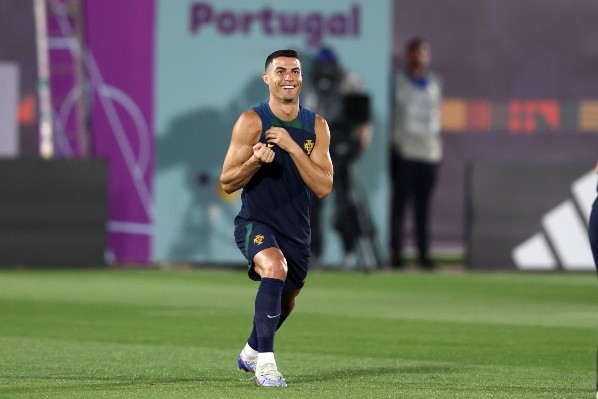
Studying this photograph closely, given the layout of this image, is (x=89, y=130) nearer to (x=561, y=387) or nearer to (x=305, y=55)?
(x=305, y=55)

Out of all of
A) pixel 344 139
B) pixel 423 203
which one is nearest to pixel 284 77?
pixel 344 139

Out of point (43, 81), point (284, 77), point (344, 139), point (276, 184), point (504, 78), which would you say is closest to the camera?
point (284, 77)

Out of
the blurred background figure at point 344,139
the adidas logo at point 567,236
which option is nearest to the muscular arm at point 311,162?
the blurred background figure at point 344,139

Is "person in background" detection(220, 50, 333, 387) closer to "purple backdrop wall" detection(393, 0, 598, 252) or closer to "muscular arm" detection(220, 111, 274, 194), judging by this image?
"muscular arm" detection(220, 111, 274, 194)

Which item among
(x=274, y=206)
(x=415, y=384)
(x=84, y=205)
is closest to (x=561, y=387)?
(x=415, y=384)

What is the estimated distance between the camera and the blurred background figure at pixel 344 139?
20391mm

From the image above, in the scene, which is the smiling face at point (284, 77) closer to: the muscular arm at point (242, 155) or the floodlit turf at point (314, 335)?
the muscular arm at point (242, 155)

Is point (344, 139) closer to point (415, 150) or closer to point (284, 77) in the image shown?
point (415, 150)

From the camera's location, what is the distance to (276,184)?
9477mm

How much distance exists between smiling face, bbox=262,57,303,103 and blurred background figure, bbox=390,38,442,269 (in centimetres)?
1176

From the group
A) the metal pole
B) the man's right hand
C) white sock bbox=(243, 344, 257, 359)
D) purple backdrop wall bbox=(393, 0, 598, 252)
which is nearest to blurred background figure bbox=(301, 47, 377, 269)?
purple backdrop wall bbox=(393, 0, 598, 252)

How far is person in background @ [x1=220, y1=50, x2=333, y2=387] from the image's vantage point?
361 inches

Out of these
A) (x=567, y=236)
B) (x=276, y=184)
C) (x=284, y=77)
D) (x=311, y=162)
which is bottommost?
(x=567, y=236)

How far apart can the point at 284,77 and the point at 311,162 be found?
0.52 meters
